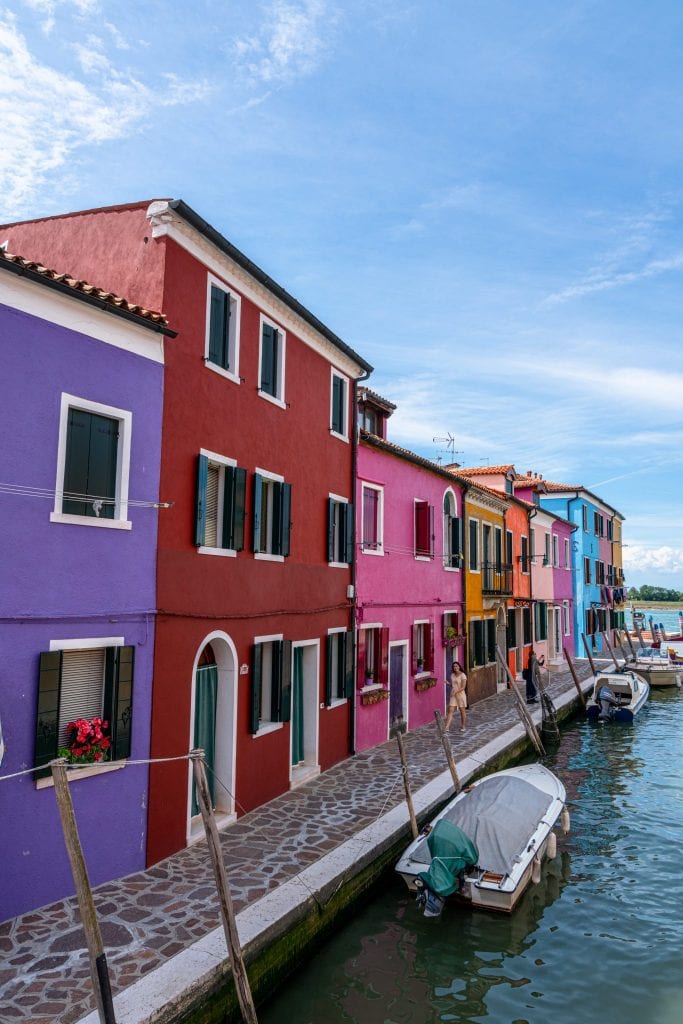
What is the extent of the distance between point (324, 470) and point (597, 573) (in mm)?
32955

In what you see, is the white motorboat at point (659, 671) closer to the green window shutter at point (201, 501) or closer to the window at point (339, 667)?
the window at point (339, 667)

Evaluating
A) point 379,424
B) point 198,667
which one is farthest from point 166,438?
point 379,424

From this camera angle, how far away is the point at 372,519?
1681cm

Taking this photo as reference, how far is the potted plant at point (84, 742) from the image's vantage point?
796cm

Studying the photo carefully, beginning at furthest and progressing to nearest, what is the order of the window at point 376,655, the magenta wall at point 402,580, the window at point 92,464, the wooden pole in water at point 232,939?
the window at point 376,655, the magenta wall at point 402,580, the window at point 92,464, the wooden pole in water at point 232,939

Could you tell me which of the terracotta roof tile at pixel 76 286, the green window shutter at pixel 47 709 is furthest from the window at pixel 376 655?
the terracotta roof tile at pixel 76 286

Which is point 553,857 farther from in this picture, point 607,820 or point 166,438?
point 166,438

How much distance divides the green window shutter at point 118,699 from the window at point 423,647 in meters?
10.9

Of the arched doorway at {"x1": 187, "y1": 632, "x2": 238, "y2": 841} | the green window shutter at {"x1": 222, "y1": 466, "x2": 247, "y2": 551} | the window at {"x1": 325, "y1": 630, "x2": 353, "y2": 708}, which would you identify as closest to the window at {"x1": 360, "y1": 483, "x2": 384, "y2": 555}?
the window at {"x1": 325, "y1": 630, "x2": 353, "y2": 708}

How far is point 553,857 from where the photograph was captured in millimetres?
10984

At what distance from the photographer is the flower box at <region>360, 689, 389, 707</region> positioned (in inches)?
611

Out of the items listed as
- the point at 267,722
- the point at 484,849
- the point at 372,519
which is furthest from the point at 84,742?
the point at 372,519

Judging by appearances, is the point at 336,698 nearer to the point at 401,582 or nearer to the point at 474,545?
the point at 401,582

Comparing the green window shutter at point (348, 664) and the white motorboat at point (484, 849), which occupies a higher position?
the green window shutter at point (348, 664)
